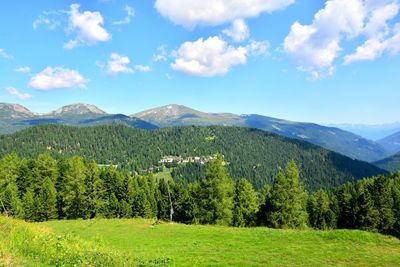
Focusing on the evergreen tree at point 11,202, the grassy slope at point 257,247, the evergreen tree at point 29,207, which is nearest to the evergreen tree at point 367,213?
the grassy slope at point 257,247

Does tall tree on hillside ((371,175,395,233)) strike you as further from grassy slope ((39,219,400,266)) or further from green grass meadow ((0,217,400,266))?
green grass meadow ((0,217,400,266))

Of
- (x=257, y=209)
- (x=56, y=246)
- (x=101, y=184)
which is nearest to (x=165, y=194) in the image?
(x=101, y=184)

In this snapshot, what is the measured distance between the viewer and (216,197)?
60.2 metres

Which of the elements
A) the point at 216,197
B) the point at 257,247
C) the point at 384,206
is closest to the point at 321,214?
the point at 384,206

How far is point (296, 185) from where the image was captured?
195ft

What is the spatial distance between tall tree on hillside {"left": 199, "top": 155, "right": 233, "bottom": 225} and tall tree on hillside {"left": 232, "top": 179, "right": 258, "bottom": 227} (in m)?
13.5

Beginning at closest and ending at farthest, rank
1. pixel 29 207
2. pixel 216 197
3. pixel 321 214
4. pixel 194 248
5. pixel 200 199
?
pixel 194 248 < pixel 216 197 < pixel 200 199 < pixel 29 207 < pixel 321 214

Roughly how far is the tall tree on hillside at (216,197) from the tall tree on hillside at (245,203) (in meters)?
13.5

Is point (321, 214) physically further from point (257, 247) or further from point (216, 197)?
point (257, 247)

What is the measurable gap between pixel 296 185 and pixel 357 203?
103ft

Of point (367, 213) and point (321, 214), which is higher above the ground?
point (367, 213)

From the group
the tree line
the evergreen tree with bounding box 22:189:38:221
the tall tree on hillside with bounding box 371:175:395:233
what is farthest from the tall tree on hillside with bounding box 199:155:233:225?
the tall tree on hillside with bounding box 371:175:395:233

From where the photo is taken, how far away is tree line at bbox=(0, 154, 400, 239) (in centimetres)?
5997

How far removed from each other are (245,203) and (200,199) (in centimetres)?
1593
